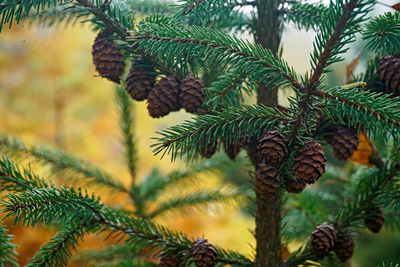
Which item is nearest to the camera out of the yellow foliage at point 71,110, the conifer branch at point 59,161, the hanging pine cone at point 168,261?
the hanging pine cone at point 168,261

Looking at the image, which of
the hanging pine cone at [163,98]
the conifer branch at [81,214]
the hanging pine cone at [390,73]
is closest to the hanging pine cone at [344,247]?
the conifer branch at [81,214]

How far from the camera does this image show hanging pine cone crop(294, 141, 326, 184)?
418 millimetres

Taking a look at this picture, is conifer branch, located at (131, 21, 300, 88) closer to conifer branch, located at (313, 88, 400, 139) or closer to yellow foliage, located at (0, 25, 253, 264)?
conifer branch, located at (313, 88, 400, 139)

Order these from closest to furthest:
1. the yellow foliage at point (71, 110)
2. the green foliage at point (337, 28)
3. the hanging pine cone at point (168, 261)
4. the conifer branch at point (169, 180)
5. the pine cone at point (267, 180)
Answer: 1. the green foliage at point (337, 28)
2. the pine cone at point (267, 180)
3. the hanging pine cone at point (168, 261)
4. the conifer branch at point (169, 180)
5. the yellow foliage at point (71, 110)

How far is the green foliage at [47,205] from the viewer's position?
418 mm

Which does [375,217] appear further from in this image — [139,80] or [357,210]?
[139,80]

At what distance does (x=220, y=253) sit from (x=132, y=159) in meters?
0.51

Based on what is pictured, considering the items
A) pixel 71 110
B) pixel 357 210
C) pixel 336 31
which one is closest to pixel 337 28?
pixel 336 31

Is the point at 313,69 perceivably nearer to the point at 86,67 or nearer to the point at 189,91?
the point at 189,91

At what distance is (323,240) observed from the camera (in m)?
0.55

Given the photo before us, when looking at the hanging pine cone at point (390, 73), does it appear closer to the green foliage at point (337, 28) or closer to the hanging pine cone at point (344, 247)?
the green foliage at point (337, 28)

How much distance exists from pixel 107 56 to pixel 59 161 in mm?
503

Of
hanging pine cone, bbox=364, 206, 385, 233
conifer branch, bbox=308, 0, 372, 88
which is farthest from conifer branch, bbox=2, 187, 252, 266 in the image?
conifer branch, bbox=308, 0, 372, 88

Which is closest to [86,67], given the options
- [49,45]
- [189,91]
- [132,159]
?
[49,45]
